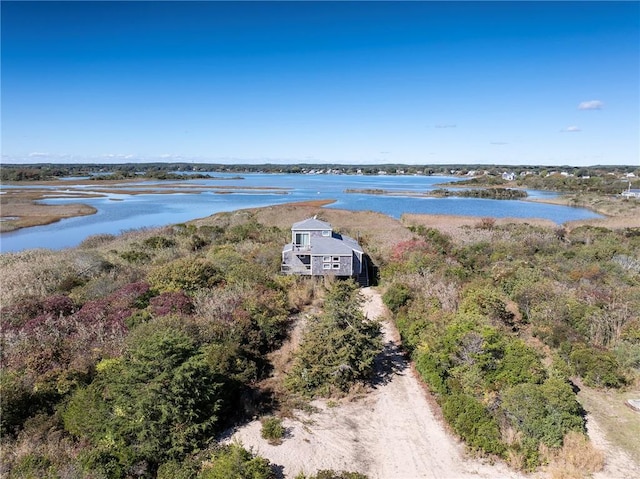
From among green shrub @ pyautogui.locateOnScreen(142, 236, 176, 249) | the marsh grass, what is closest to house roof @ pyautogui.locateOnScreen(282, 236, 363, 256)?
green shrub @ pyautogui.locateOnScreen(142, 236, 176, 249)

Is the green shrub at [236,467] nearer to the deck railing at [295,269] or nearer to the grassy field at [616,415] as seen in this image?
the grassy field at [616,415]

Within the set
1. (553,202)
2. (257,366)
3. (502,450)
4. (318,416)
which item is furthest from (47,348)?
(553,202)

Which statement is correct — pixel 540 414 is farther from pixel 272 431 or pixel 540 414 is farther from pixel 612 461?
pixel 272 431

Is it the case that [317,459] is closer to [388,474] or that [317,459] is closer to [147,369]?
[388,474]

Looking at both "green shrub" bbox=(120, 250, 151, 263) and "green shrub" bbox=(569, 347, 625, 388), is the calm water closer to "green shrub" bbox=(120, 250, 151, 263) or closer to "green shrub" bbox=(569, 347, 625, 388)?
"green shrub" bbox=(120, 250, 151, 263)

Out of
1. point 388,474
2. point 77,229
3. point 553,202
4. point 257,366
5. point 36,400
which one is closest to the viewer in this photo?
point 388,474

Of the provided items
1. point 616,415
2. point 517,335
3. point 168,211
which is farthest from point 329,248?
point 168,211

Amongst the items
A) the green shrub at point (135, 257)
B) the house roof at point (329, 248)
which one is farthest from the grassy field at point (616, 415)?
the green shrub at point (135, 257)
